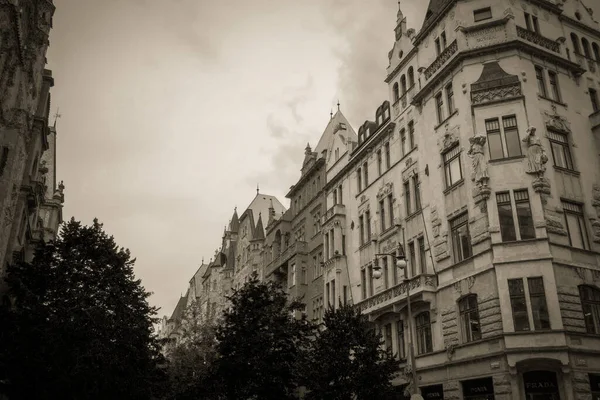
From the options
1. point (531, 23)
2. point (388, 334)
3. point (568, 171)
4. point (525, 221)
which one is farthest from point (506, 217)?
point (531, 23)

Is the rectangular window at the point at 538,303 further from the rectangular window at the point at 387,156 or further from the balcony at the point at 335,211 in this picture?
the balcony at the point at 335,211

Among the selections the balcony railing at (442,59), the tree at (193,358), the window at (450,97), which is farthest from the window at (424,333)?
the tree at (193,358)

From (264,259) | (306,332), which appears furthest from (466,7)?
(264,259)

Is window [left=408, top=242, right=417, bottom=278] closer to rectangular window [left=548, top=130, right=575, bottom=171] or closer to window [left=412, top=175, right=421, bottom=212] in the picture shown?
window [left=412, top=175, right=421, bottom=212]

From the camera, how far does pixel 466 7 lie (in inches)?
1251

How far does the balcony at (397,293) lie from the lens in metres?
29.6

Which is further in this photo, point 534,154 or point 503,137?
point 503,137

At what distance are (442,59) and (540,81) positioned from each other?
5.84 meters

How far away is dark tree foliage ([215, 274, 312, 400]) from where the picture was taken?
26.3 meters

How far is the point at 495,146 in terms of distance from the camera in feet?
91.4

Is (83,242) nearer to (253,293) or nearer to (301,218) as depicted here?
(253,293)

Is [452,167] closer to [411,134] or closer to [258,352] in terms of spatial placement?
[411,134]

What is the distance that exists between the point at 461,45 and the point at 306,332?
19090mm

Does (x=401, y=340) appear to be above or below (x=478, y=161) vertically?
below
